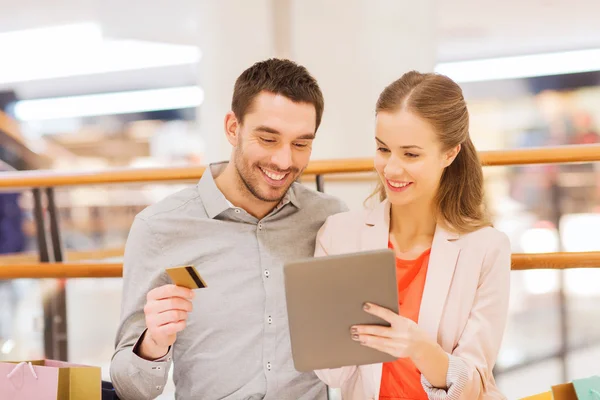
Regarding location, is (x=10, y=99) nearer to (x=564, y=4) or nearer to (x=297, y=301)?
(x=564, y=4)

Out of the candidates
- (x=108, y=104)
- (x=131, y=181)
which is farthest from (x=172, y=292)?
(x=108, y=104)

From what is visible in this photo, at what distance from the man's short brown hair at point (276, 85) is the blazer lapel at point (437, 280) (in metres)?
0.45

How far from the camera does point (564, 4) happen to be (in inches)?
241

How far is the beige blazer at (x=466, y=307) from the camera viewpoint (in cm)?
151

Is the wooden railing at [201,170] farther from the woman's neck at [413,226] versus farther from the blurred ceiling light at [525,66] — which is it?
the blurred ceiling light at [525,66]

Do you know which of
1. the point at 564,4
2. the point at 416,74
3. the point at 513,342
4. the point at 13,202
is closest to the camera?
the point at 416,74

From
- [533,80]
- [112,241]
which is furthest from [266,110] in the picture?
[533,80]

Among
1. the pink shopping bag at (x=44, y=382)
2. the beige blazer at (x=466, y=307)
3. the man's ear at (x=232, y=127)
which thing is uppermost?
the man's ear at (x=232, y=127)

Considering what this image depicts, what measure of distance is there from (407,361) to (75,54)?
25.2ft

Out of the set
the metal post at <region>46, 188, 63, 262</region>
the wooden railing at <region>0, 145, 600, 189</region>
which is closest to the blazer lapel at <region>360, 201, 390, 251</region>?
the wooden railing at <region>0, 145, 600, 189</region>

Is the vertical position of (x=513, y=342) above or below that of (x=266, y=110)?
below

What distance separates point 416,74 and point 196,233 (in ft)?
2.25

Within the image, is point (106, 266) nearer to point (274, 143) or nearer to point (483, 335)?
point (274, 143)

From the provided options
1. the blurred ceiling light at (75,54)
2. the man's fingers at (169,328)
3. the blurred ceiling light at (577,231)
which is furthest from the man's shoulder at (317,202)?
the blurred ceiling light at (75,54)
